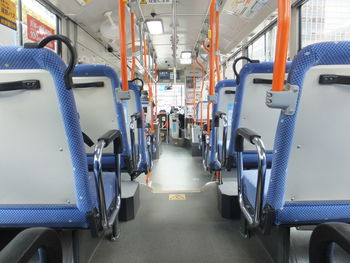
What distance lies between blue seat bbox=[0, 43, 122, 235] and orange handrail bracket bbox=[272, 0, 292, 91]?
880mm

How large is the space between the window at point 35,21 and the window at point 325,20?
14.0 ft

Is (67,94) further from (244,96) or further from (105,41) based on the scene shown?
(105,41)

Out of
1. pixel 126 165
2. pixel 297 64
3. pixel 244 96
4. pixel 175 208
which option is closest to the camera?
pixel 297 64

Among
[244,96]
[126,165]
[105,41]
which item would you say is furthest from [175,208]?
[105,41]

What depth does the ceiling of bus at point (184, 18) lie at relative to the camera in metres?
4.56

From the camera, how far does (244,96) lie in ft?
6.95

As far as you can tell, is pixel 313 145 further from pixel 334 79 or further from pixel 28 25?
pixel 28 25

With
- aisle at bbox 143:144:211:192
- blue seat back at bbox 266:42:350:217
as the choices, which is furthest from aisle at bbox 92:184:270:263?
aisle at bbox 143:144:211:192

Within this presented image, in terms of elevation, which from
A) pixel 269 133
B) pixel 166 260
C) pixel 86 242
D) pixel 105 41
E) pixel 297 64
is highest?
pixel 105 41

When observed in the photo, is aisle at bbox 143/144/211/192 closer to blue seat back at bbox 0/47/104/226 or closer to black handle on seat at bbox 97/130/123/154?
black handle on seat at bbox 97/130/123/154

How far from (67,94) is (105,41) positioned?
634 centimetres

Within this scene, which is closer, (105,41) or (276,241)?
(276,241)

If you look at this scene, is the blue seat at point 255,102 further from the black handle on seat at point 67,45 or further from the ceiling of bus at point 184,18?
the ceiling of bus at point 184,18

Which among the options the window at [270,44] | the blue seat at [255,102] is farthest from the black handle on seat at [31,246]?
the window at [270,44]
